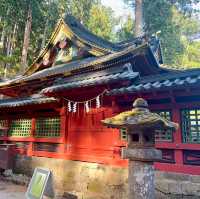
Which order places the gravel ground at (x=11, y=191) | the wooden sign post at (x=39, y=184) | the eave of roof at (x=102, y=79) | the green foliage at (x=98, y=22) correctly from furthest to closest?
the green foliage at (x=98, y=22), the gravel ground at (x=11, y=191), the eave of roof at (x=102, y=79), the wooden sign post at (x=39, y=184)

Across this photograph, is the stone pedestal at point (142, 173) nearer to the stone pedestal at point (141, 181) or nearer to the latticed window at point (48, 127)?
the stone pedestal at point (141, 181)

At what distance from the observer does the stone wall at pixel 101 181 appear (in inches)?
267

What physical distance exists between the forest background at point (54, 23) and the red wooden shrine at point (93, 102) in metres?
6.68

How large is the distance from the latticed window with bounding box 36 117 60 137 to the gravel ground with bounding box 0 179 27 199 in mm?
2328

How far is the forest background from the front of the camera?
803 inches

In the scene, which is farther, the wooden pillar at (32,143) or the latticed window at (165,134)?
the wooden pillar at (32,143)

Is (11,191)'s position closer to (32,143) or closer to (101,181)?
(32,143)

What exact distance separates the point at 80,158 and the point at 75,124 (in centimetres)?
132

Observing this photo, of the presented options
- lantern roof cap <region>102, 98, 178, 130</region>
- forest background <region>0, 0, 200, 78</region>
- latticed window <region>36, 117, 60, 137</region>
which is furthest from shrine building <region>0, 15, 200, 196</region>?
forest background <region>0, 0, 200, 78</region>

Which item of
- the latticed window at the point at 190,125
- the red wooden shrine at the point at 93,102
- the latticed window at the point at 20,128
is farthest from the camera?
the latticed window at the point at 20,128

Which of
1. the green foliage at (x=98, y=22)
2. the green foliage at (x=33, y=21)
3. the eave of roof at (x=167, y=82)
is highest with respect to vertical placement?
the green foliage at (x=98, y=22)

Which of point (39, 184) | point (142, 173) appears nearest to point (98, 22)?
point (39, 184)

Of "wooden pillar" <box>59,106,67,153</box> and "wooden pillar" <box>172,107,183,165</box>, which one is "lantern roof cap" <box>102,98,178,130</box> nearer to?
"wooden pillar" <box>172,107,183,165</box>

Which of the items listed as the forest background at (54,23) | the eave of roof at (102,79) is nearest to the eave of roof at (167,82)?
the eave of roof at (102,79)
